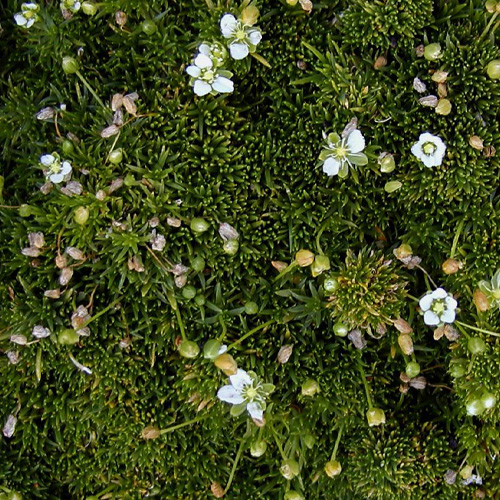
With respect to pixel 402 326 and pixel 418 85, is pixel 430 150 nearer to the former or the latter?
pixel 418 85

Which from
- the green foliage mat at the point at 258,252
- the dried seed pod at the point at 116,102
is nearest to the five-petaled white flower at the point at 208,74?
the green foliage mat at the point at 258,252

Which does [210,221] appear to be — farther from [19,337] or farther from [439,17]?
[439,17]

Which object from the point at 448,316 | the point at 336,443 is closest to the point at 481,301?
the point at 448,316

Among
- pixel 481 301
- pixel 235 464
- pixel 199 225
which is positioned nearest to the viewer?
pixel 481 301

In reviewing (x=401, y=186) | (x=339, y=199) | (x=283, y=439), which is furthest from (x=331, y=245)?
(x=283, y=439)

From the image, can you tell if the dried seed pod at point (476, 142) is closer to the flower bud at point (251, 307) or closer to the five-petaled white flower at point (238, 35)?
the five-petaled white flower at point (238, 35)

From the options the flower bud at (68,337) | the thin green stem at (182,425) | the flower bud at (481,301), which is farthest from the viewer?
the thin green stem at (182,425)
